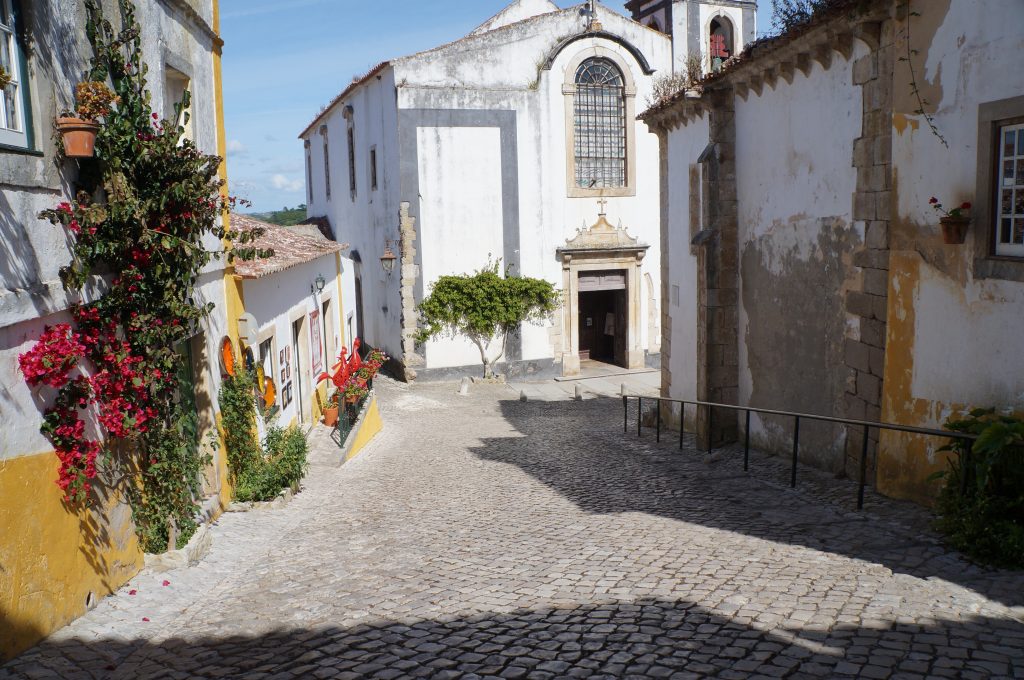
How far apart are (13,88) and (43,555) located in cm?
290

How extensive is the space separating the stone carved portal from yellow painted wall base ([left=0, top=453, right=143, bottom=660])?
17.5 m

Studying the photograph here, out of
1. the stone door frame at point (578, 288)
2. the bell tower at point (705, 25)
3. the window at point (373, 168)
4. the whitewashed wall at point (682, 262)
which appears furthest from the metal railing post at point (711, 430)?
the window at point (373, 168)

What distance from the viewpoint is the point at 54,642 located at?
5.23 meters

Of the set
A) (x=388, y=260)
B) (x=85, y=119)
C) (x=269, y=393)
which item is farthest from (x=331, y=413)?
(x=85, y=119)

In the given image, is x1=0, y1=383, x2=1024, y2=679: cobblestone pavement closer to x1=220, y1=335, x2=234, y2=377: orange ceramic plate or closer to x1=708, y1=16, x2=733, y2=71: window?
x1=220, y1=335, x2=234, y2=377: orange ceramic plate

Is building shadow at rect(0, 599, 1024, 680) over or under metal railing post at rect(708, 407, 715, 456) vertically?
over

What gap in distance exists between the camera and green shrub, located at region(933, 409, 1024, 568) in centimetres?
575

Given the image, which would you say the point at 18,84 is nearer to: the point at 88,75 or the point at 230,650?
the point at 88,75

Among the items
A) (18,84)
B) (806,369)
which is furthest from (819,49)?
(18,84)

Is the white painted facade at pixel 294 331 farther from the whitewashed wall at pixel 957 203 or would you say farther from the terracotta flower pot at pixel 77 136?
the whitewashed wall at pixel 957 203

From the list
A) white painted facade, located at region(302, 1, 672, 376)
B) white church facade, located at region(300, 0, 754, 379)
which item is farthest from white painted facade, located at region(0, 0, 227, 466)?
white painted facade, located at region(302, 1, 672, 376)

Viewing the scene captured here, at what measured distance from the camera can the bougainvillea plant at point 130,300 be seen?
5.74m

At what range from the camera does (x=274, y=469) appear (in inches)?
377

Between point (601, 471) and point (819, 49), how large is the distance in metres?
5.55
